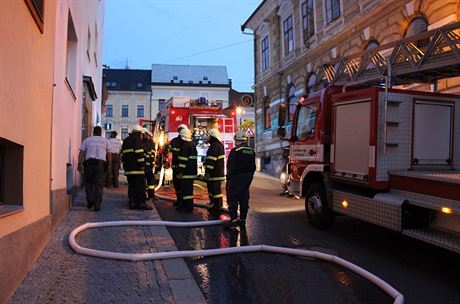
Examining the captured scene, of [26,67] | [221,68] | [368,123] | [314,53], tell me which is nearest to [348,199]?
[368,123]

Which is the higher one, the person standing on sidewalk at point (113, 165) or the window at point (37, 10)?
the window at point (37, 10)

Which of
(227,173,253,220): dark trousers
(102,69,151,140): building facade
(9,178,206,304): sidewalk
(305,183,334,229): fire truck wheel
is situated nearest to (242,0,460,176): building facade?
(305,183,334,229): fire truck wheel

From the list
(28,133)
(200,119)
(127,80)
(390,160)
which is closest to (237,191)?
(390,160)

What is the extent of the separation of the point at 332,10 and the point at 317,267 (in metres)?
15.7

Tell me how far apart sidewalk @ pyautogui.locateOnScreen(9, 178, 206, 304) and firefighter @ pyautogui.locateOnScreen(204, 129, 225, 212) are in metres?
2.60

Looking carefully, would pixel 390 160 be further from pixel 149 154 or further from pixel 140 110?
pixel 140 110

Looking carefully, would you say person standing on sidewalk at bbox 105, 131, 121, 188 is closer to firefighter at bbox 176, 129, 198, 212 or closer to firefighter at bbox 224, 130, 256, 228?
firefighter at bbox 176, 129, 198, 212

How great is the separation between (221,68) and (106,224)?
6015 centimetres

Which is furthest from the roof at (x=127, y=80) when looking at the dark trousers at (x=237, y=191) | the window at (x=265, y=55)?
the dark trousers at (x=237, y=191)

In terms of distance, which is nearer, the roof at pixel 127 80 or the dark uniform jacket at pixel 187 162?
the dark uniform jacket at pixel 187 162

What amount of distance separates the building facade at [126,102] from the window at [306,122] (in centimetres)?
5400

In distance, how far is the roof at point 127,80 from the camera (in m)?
62.6

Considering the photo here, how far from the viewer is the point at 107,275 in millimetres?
4902

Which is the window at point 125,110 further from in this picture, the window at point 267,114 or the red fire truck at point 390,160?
the red fire truck at point 390,160
